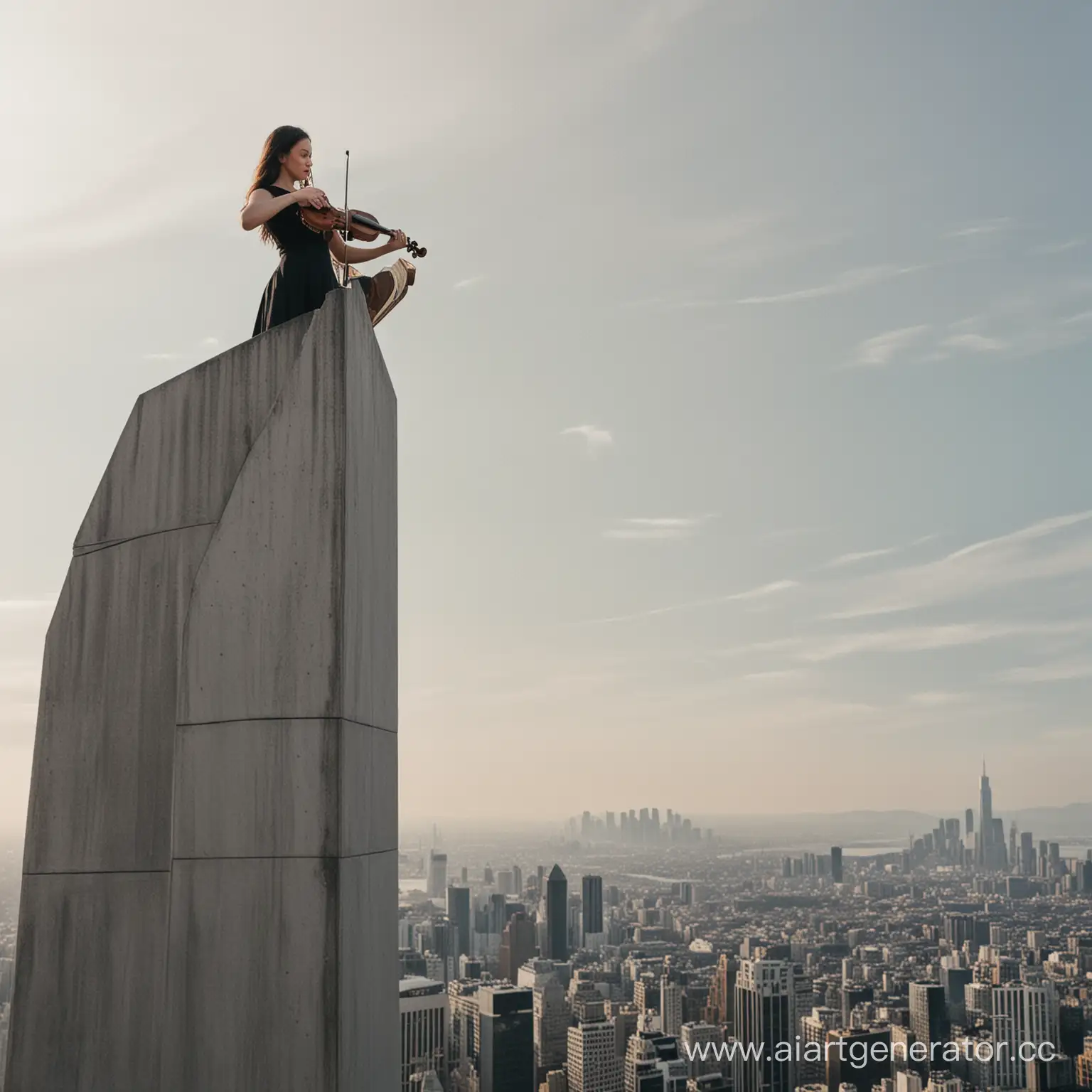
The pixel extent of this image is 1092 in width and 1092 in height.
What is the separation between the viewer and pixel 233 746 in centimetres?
362

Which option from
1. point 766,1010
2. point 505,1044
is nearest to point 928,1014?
point 766,1010

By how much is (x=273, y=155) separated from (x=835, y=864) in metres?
85.5

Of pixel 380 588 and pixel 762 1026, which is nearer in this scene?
pixel 380 588

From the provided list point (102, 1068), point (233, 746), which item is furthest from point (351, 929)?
point (102, 1068)

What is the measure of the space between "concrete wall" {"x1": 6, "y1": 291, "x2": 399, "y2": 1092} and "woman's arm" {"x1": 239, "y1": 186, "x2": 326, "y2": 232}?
1.93 feet

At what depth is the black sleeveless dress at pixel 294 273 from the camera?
4488 millimetres

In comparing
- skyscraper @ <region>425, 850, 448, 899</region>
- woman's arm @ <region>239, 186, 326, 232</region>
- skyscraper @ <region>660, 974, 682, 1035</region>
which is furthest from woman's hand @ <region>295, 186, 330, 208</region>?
skyscraper @ <region>425, 850, 448, 899</region>

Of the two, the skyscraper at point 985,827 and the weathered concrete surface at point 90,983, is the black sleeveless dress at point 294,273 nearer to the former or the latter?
the weathered concrete surface at point 90,983

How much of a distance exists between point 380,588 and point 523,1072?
157 ft

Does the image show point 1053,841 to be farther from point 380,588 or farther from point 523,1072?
point 380,588

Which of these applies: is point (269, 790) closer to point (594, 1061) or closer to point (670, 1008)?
point (594, 1061)

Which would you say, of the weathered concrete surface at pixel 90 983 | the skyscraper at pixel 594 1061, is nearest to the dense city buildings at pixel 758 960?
the skyscraper at pixel 594 1061

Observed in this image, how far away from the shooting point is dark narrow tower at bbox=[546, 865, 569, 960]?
67.6 meters

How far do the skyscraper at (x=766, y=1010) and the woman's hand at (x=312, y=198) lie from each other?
4889cm
